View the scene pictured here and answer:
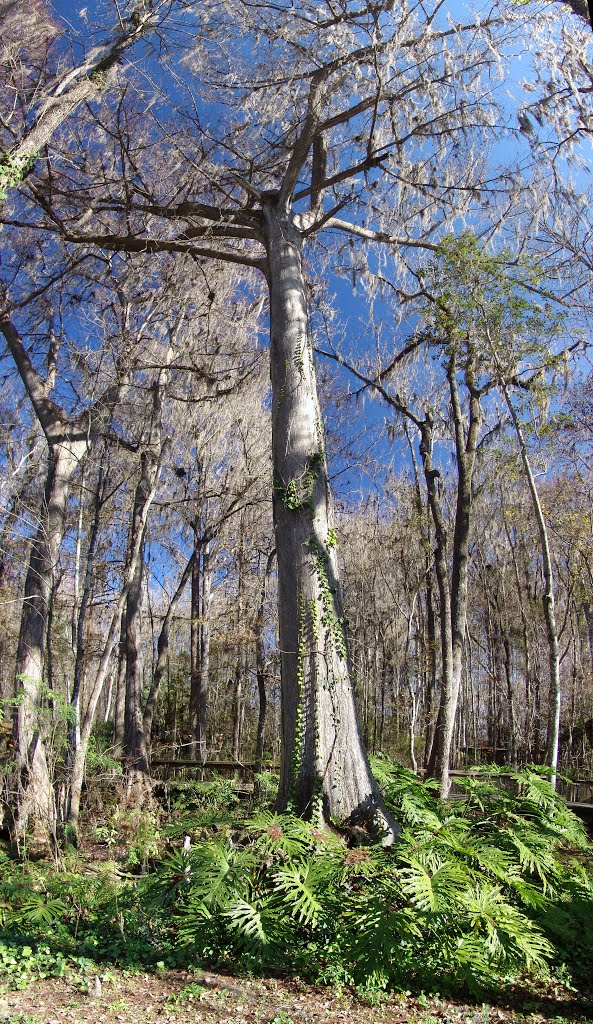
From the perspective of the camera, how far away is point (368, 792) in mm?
4691

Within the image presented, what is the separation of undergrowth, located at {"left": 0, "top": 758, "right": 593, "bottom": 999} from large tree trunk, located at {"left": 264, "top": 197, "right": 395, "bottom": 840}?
0.32 m

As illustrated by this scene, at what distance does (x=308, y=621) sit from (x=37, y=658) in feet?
13.6

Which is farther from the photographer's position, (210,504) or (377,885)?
(210,504)

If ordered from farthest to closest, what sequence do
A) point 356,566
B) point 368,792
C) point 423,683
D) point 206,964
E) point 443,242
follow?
point 356,566, point 423,683, point 443,242, point 368,792, point 206,964

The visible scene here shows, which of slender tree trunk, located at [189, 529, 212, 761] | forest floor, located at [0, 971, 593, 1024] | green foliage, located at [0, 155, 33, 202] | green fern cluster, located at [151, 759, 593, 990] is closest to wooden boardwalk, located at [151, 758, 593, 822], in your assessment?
slender tree trunk, located at [189, 529, 212, 761]

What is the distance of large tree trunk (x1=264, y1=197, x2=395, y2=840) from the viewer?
15.2 ft

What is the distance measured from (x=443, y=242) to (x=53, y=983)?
8647mm

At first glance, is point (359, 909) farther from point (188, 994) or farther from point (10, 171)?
point (10, 171)

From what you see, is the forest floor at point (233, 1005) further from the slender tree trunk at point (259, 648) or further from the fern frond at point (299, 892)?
the slender tree trunk at point (259, 648)

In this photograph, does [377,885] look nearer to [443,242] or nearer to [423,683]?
[443,242]

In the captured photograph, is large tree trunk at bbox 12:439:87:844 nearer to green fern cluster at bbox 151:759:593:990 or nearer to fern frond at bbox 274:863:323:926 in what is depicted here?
green fern cluster at bbox 151:759:593:990

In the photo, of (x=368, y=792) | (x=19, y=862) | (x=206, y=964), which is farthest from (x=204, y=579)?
(x=206, y=964)

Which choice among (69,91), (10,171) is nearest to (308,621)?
(10,171)

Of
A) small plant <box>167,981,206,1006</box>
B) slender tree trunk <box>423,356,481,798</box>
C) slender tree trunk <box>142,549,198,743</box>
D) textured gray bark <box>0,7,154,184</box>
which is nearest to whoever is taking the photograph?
small plant <box>167,981,206,1006</box>
